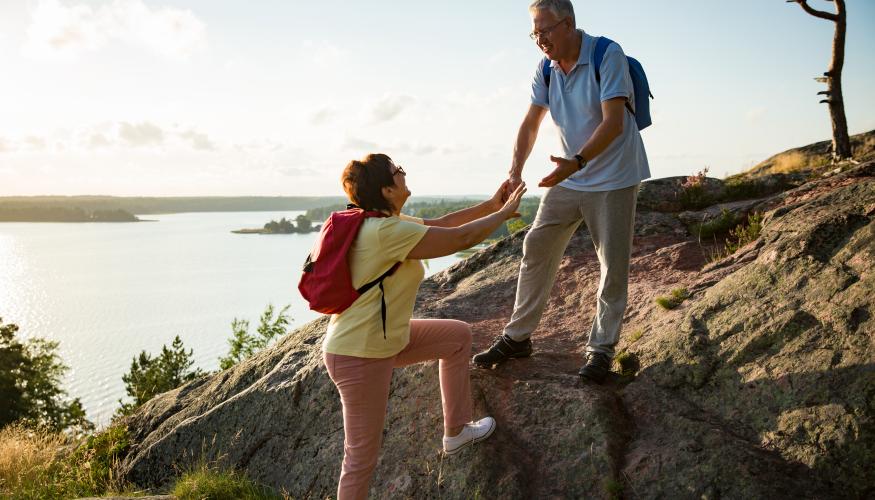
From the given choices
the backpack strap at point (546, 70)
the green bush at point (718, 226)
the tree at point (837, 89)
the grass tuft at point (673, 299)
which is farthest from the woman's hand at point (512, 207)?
the tree at point (837, 89)

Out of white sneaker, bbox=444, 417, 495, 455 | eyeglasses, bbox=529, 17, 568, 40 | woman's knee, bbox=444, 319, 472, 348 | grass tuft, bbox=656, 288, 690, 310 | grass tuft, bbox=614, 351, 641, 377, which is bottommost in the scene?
white sneaker, bbox=444, 417, 495, 455

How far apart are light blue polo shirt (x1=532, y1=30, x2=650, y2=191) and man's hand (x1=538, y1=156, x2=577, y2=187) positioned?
34cm

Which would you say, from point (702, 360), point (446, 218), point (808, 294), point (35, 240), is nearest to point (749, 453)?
point (702, 360)

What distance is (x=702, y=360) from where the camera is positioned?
187 inches

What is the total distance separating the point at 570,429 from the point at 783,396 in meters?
1.48

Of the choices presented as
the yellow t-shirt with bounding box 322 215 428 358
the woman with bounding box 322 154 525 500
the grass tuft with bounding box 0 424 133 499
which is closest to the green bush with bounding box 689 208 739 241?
the woman with bounding box 322 154 525 500

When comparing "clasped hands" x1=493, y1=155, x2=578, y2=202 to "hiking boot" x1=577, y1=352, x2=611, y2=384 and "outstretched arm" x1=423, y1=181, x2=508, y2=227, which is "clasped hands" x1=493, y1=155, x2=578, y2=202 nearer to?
"outstretched arm" x1=423, y1=181, x2=508, y2=227

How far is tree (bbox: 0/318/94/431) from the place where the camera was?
3297 cm

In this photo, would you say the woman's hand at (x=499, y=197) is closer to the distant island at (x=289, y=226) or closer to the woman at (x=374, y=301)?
the woman at (x=374, y=301)

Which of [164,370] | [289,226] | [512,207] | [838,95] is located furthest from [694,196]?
[289,226]

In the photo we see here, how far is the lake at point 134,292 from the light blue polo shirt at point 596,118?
34.8 metres

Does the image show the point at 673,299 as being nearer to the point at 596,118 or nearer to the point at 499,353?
the point at 499,353

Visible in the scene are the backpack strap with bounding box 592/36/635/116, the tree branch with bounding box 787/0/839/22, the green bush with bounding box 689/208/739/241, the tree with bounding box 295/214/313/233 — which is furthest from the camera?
the tree with bounding box 295/214/313/233

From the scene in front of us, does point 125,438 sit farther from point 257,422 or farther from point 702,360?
point 702,360
